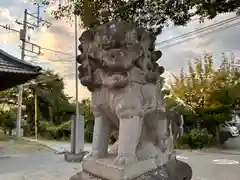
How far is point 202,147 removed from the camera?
954 centimetres

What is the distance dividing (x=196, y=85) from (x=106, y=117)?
8255 millimetres

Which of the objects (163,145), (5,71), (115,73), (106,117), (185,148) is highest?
(5,71)

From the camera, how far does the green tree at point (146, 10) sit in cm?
281

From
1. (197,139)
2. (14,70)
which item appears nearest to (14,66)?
(14,70)

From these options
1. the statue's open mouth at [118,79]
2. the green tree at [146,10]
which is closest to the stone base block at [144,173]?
the statue's open mouth at [118,79]

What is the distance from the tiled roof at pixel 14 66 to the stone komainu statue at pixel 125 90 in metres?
3.97

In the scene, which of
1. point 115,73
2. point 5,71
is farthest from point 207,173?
point 5,71

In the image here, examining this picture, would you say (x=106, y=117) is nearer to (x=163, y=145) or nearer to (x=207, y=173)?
(x=163, y=145)

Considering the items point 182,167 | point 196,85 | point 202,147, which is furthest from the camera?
point 196,85

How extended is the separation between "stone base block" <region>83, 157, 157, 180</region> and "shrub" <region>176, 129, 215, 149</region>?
7327mm

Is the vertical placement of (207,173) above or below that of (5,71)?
below

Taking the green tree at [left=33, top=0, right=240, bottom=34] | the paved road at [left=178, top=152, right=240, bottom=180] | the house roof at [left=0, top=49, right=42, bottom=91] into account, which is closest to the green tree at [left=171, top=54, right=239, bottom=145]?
the paved road at [left=178, top=152, right=240, bottom=180]

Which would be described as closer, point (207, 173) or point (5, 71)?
point (207, 173)

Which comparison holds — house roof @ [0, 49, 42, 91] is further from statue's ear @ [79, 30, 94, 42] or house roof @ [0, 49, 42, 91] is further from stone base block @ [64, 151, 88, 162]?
statue's ear @ [79, 30, 94, 42]
